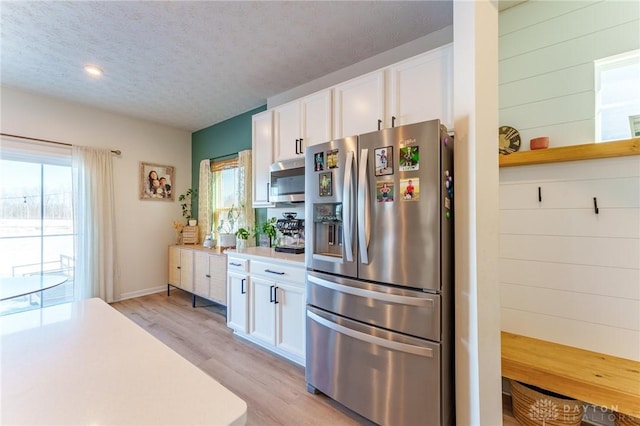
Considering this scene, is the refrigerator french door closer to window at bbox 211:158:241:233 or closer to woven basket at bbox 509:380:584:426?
woven basket at bbox 509:380:584:426

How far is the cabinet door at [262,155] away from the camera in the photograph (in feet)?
9.94

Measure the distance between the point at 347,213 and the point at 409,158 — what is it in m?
0.51

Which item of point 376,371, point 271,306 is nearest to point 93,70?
point 271,306

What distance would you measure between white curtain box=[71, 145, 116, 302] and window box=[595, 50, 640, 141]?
529cm

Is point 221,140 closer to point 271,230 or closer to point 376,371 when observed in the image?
point 271,230

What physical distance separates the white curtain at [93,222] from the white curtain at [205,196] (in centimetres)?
120

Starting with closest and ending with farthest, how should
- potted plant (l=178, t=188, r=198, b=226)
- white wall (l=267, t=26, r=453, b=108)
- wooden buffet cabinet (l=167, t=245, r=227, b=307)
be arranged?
1. white wall (l=267, t=26, r=453, b=108)
2. wooden buffet cabinet (l=167, t=245, r=227, b=307)
3. potted plant (l=178, t=188, r=198, b=226)

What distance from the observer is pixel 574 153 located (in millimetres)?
1711

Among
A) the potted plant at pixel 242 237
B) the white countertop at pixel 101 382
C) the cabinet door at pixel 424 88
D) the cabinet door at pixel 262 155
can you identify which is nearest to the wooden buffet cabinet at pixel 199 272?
the potted plant at pixel 242 237

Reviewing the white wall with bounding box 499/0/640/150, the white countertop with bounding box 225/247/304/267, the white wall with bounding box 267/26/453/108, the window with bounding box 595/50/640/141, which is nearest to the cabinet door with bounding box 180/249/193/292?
the white countertop with bounding box 225/247/304/267

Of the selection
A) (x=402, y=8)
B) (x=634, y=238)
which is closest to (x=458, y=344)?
(x=634, y=238)

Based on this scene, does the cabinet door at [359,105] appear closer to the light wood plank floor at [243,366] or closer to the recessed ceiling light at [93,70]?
the light wood plank floor at [243,366]

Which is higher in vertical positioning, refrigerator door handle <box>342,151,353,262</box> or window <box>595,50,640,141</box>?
window <box>595,50,640,141</box>

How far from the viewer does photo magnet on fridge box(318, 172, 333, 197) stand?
1934 millimetres
